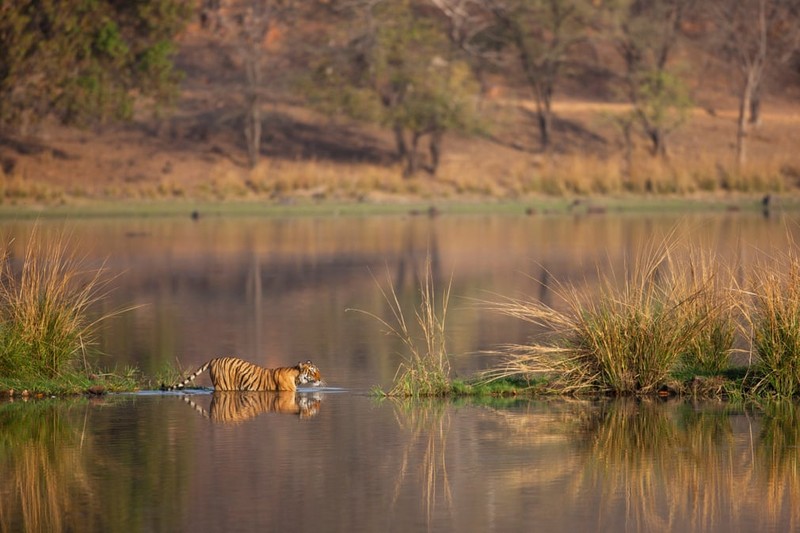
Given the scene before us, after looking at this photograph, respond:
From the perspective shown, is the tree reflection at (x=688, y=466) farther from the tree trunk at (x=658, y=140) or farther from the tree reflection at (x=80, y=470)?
the tree trunk at (x=658, y=140)

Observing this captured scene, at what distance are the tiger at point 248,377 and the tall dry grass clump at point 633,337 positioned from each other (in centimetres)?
170

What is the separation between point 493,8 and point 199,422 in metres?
43.8

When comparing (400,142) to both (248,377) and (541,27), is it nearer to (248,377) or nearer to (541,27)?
(541,27)

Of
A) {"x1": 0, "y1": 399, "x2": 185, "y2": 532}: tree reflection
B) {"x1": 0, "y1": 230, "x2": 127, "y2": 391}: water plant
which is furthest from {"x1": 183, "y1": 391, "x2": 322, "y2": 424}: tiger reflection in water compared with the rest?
{"x1": 0, "y1": 230, "x2": 127, "y2": 391}: water plant

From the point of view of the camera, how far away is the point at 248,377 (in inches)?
521

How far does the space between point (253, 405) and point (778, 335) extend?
4.27 m

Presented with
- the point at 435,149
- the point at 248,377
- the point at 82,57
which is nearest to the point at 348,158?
the point at 435,149

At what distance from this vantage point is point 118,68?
44844 millimetres

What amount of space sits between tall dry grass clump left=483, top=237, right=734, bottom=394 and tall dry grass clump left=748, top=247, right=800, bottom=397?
450 millimetres

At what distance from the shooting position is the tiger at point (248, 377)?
43.1 feet

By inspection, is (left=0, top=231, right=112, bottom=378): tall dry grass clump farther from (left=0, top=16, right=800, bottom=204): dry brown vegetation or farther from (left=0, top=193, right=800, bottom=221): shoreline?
(left=0, top=16, right=800, bottom=204): dry brown vegetation

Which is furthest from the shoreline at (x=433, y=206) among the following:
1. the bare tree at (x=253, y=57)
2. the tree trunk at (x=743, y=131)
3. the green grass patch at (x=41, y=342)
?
the green grass patch at (x=41, y=342)

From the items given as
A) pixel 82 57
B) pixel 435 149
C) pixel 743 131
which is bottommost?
pixel 435 149

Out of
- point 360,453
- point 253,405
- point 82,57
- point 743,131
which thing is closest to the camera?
point 360,453
